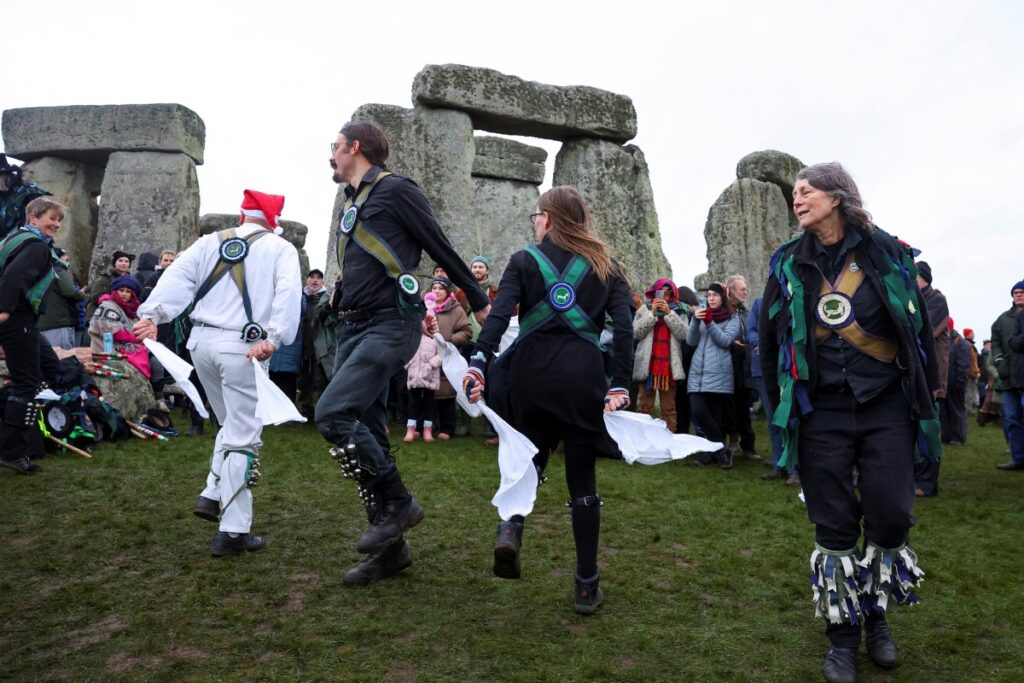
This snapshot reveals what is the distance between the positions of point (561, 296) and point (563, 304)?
1.6 inches

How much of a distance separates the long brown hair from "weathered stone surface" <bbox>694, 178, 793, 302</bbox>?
36.2ft

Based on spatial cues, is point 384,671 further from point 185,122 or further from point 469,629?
point 185,122

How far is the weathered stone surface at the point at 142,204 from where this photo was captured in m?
13.0

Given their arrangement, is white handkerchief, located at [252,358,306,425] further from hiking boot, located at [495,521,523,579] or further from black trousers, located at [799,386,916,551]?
black trousers, located at [799,386,916,551]

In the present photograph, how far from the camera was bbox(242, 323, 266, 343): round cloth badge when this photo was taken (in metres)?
4.73

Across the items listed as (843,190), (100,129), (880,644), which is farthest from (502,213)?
(880,644)

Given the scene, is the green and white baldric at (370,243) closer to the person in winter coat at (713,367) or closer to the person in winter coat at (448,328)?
the person in winter coat at (448,328)

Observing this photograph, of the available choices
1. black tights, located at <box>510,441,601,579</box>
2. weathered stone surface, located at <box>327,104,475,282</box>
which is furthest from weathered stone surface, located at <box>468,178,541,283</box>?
black tights, located at <box>510,441,601,579</box>

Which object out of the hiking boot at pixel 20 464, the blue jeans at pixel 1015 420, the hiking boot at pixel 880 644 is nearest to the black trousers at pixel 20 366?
the hiking boot at pixel 20 464

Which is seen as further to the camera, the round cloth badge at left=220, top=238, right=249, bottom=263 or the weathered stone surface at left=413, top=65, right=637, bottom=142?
the weathered stone surface at left=413, top=65, right=637, bottom=142

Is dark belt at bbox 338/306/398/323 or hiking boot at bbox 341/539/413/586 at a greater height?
dark belt at bbox 338/306/398/323

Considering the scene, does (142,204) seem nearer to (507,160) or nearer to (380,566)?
(507,160)

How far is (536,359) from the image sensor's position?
3.94 meters

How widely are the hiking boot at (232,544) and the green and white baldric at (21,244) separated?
293 cm
